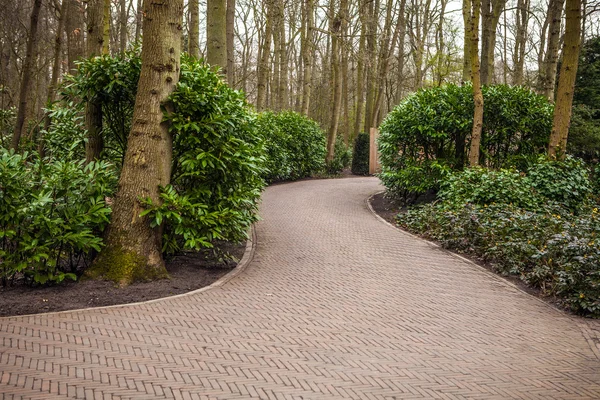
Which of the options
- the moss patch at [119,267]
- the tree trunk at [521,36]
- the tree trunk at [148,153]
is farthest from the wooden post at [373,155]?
the moss patch at [119,267]

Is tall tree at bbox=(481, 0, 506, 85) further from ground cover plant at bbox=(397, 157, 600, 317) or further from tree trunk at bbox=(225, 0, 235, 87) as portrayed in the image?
tree trunk at bbox=(225, 0, 235, 87)

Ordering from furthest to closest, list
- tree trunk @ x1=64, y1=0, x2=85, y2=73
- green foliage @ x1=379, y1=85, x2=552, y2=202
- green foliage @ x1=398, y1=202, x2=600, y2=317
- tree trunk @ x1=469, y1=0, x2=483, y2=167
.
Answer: green foliage @ x1=379, y1=85, x2=552, y2=202
tree trunk @ x1=469, y1=0, x2=483, y2=167
tree trunk @ x1=64, y1=0, x2=85, y2=73
green foliage @ x1=398, y1=202, x2=600, y2=317

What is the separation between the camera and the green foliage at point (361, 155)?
2912 centimetres

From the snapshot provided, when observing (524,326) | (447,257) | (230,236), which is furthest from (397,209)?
(524,326)

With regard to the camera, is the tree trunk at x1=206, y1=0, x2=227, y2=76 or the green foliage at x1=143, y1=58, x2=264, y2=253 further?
the tree trunk at x1=206, y1=0, x2=227, y2=76

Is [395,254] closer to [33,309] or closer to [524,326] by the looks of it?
[524,326]

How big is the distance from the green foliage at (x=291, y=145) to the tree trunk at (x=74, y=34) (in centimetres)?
871

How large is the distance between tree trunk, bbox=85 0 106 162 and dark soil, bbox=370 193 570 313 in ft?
23.9

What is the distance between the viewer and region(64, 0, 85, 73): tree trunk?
12.6m

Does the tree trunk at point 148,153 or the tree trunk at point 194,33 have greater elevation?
the tree trunk at point 194,33

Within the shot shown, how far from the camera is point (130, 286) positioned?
25.6 feet

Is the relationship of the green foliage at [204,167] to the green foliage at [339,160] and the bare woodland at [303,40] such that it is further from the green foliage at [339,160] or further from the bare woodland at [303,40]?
the green foliage at [339,160]

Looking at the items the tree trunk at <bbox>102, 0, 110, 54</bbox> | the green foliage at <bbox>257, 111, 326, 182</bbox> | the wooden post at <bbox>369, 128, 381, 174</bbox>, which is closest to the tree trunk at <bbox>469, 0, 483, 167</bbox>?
the green foliage at <bbox>257, 111, 326, 182</bbox>

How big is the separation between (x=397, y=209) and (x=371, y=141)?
1287cm
